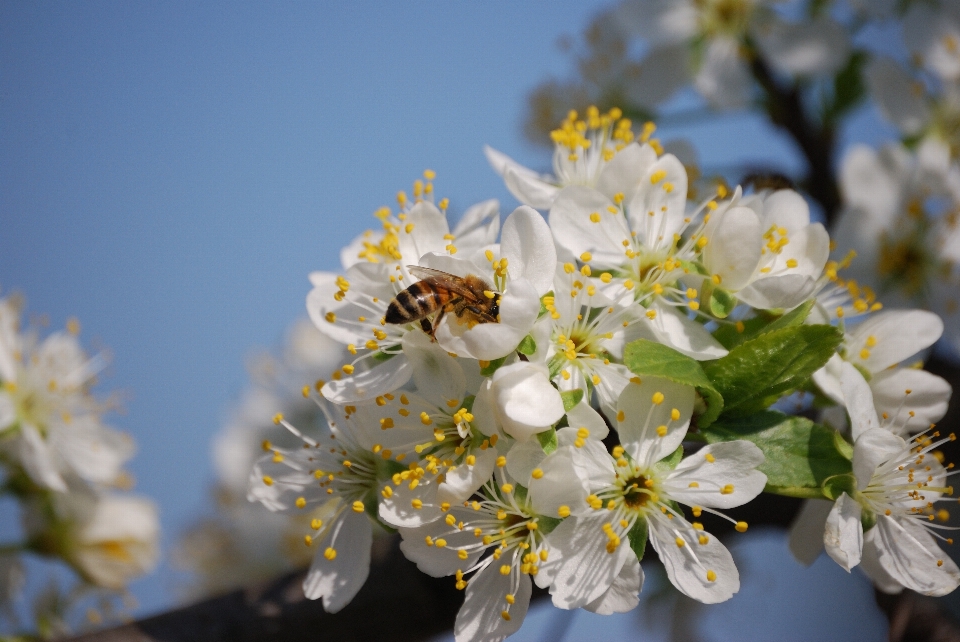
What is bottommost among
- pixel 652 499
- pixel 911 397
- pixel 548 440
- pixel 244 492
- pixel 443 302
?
pixel 244 492

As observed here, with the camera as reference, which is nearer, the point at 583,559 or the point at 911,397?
the point at 583,559

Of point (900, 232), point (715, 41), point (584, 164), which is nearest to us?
point (584, 164)

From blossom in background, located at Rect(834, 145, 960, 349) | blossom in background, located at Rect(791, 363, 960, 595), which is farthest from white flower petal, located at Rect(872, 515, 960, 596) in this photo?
blossom in background, located at Rect(834, 145, 960, 349)

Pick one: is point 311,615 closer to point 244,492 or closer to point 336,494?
point 336,494

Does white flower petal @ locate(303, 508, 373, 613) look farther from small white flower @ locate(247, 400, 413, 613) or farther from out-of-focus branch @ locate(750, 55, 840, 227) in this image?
out-of-focus branch @ locate(750, 55, 840, 227)

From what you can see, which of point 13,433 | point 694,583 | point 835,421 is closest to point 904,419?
point 835,421

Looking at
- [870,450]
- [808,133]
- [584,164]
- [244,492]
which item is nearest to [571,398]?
[870,450]

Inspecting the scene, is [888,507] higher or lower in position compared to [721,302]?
lower
